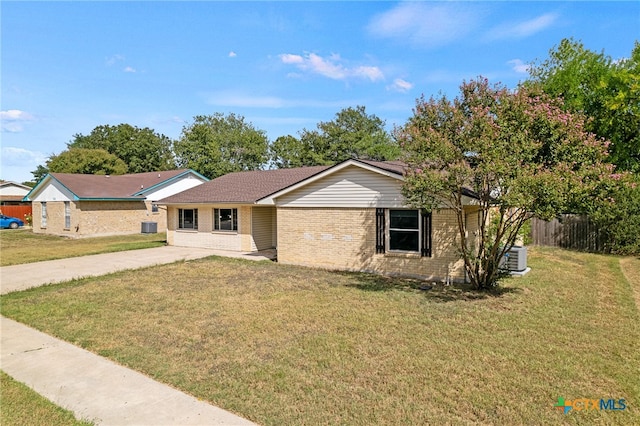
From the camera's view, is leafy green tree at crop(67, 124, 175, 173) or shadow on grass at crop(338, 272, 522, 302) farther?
leafy green tree at crop(67, 124, 175, 173)

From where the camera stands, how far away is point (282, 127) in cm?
4650

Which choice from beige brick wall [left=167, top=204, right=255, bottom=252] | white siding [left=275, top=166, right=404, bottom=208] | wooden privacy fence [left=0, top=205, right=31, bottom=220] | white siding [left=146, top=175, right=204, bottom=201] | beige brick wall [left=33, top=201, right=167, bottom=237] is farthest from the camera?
wooden privacy fence [left=0, top=205, right=31, bottom=220]

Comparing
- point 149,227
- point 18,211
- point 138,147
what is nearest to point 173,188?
point 149,227

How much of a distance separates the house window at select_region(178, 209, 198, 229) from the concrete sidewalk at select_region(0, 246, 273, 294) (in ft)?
4.45

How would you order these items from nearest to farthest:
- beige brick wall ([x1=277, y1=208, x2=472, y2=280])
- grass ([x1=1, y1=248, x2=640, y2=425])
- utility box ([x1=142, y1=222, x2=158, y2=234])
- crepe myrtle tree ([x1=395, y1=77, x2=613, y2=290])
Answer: grass ([x1=1, y1=248, x2=640, y2=425])
crepe myrtle tree ([x1=395, y1=77, x2=613, y2=290])
beige brick wall ([x1=277, y1=208, x2=472, y2=280])
utility box ([x1=142, y1=222, x2=158, y2=234])

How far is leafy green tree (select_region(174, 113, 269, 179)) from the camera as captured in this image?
49.0m

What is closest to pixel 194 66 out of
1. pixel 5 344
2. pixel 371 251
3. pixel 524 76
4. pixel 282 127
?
pixel 371 251

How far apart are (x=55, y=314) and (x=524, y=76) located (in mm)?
34616

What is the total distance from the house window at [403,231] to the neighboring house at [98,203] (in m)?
18.4

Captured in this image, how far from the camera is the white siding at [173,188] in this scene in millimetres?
28812

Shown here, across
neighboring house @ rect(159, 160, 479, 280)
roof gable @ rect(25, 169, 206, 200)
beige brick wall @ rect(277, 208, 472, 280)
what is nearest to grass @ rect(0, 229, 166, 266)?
roof gable @ rect(25, 169, 206, 200)

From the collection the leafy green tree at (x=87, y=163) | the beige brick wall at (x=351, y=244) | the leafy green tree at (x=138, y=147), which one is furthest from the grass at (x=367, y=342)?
the leafy green tree at (x=138, y=147)

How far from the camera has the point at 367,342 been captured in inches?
247

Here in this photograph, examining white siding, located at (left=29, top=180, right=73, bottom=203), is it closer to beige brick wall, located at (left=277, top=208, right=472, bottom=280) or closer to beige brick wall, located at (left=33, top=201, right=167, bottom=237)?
beige brick wall, located at (left=33, top=201, right=167, bottom=237)
